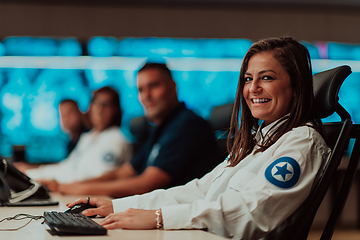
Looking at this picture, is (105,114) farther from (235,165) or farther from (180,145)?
(235,165)

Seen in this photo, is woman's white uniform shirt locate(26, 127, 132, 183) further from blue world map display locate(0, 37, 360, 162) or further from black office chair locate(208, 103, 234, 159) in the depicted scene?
blue world map display locate(0, 37, 360, 162)

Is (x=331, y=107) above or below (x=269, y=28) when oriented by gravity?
below

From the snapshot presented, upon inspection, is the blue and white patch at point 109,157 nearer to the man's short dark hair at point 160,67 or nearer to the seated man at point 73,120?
the man's short dark hair at point 160,67

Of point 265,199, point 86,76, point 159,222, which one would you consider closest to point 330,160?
point 265,199

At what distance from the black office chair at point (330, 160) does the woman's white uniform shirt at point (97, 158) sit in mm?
1926

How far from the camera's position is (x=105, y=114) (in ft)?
10.0

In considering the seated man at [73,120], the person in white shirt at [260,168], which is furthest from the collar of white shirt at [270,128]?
the seated man at [73,120]

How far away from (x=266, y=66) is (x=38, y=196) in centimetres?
104

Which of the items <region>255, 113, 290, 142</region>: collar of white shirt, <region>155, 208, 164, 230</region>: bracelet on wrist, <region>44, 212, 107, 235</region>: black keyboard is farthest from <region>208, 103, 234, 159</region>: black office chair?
<region>44, 212, 107, 235</region>: black keyboard

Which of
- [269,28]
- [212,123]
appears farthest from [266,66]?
[269,28]

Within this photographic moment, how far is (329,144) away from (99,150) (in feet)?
7.10

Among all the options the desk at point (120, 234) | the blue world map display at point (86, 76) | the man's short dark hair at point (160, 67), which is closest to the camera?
the desk at point (120, 234)

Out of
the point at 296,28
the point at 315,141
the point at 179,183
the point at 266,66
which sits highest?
the point at 296,28

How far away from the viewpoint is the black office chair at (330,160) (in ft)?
3.23
